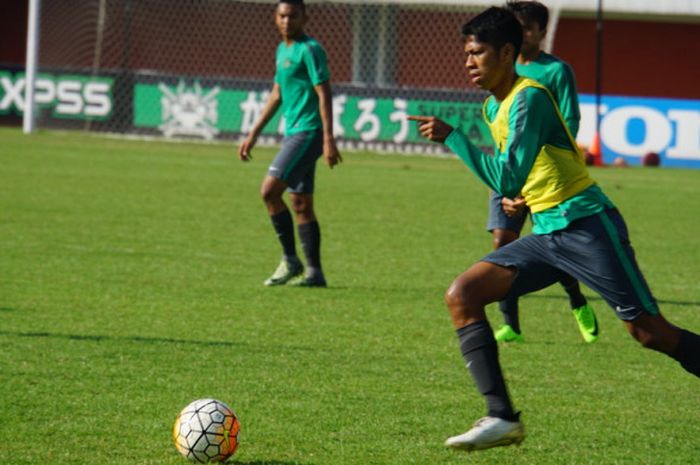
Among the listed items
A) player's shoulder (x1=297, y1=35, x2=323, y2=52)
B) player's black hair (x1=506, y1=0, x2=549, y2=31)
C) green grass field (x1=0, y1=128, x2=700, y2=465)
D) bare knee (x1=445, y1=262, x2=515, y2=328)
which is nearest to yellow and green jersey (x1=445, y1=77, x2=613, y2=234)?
bare knee (x1=445, y1=262, x2=515, y2=328)

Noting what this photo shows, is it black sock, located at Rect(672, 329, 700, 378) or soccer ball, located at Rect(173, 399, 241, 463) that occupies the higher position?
black sock, located at Rect(672, 329, 700, 378)

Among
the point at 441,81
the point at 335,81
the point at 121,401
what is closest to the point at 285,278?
the point at 121,401

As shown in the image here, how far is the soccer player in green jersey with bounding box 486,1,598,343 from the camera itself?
764cm

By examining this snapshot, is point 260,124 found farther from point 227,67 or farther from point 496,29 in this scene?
point 227,67

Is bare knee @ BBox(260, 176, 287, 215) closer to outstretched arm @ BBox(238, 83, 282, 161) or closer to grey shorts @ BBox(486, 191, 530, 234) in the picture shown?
outstretched arm @ BBox(238, 83, 282, 161)

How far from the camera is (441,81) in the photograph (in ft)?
86.3

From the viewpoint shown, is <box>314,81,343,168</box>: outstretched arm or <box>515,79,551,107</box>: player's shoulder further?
<box>314,81,343,168</box>: outstretched arm

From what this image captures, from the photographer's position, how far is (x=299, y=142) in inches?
402

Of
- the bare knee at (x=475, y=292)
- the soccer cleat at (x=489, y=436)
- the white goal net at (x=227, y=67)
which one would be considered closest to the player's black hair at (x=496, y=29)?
the bare knee at (x=475, y=292)

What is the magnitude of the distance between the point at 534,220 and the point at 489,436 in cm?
106

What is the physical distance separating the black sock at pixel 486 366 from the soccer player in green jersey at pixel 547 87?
2223 millimetres

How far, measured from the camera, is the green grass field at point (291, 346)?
5465mm

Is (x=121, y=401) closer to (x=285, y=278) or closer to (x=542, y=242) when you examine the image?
(x=542, y=242)

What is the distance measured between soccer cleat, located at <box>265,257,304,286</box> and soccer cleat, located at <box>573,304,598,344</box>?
282 cm
